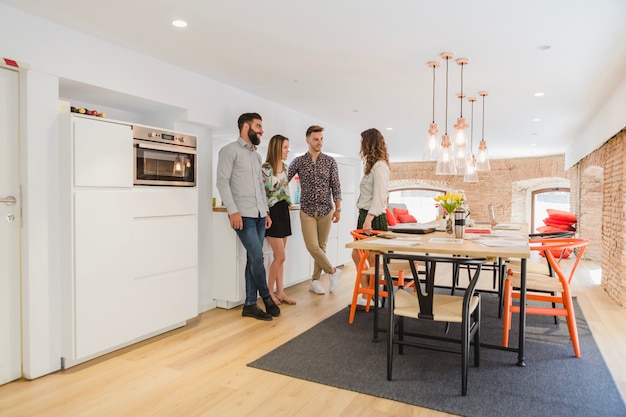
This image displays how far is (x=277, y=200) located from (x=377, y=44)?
1.65 m

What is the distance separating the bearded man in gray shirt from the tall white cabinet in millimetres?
401

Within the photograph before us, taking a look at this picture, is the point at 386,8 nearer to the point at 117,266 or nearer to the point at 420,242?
the point at 420,242

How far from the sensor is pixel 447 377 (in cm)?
252

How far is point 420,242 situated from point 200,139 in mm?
2217

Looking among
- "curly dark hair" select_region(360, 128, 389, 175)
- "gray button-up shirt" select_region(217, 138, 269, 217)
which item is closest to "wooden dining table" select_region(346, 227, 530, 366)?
"curly dark hair" select_region(360, 128, 389, 175)

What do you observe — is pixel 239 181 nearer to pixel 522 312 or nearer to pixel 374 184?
pixel 374 184

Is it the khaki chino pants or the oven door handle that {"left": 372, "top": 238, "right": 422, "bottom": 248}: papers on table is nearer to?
the khaki chino pants

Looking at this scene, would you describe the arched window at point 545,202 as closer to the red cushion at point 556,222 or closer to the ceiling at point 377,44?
the red cushion at point 556,222

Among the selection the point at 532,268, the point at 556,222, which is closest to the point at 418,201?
the point at 556,222

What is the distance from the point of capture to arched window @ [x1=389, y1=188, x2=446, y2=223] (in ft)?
43.9

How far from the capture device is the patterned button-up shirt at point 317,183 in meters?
4.18

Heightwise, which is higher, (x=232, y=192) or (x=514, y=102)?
(x=514, y=102)

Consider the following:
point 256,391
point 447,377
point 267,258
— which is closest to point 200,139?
point 267,258

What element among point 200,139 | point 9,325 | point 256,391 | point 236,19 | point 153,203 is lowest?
point 256,391
